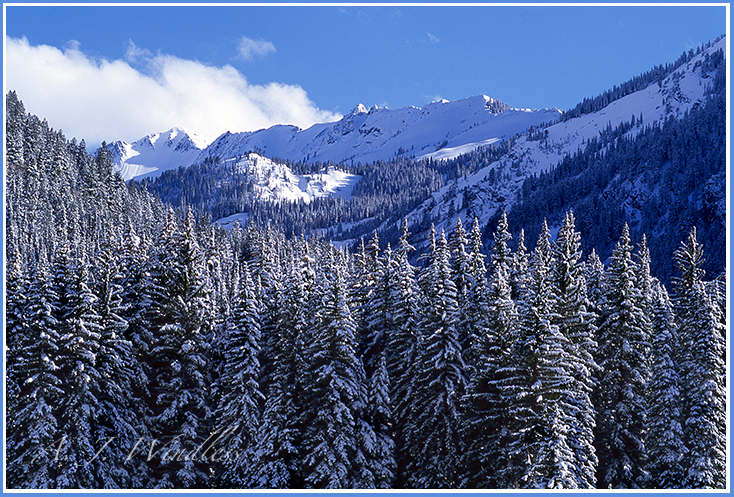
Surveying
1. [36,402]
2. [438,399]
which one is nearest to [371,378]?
[438,399]

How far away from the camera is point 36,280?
35.2m

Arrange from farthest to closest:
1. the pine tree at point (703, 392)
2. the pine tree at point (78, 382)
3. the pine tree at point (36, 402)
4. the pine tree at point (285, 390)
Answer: the pine tree at point (285, 390) → the pine tree at point (703, 392) → the pine tree at point (78, 382) → the pine tree at point (36, 402)

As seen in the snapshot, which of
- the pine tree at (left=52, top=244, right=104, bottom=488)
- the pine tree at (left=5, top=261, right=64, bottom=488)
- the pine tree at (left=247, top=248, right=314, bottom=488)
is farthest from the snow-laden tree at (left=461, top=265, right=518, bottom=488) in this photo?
the pine tree at (left=5, top=261, right=64, bottom=488)

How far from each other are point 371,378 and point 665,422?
56.9 feet

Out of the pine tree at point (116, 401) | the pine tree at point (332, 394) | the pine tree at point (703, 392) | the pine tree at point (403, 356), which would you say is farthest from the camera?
the pine tree at point (403, 356)

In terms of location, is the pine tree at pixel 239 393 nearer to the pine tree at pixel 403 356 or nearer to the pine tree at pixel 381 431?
the pine tree at pixel 381 431

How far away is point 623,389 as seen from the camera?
3350cm

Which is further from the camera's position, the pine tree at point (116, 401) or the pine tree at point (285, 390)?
the pine tree at point (285, 390)

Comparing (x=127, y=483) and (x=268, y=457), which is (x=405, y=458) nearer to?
(x=268, y=457)

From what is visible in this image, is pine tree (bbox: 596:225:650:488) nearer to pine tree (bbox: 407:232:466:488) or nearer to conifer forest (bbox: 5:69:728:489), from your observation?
conifer forest (bbox: 5:69:728:489)

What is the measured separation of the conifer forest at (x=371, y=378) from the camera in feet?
98.6

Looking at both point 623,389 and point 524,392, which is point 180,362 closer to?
point 524,392

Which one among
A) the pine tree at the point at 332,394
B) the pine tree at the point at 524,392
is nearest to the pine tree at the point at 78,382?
the pine tree at the point at 332,394

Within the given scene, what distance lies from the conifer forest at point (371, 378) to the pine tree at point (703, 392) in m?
0.10
